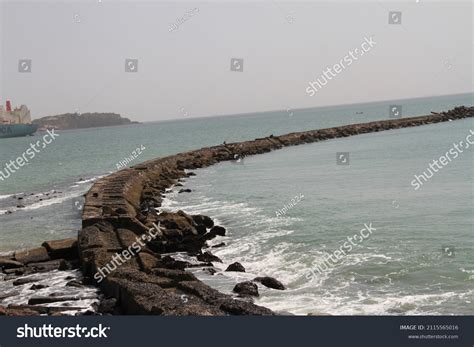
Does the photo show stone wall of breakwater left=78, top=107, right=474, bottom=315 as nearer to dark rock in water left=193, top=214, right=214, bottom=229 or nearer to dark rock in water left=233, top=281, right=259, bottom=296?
dark rock in water left=193, top=214, right=214, bottom=229

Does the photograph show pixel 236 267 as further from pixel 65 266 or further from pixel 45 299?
pixel 65 266

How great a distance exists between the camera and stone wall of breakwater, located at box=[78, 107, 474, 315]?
11109 millimetres

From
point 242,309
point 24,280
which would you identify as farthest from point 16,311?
point 242,309

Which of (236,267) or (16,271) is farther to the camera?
(16,271)

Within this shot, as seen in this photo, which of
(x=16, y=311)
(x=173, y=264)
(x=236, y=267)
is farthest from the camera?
(x=236, y=267)

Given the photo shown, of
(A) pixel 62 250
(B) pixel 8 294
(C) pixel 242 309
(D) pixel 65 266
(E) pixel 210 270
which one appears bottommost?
(B) pixel 8 294

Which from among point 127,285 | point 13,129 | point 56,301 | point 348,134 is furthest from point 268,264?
point 13,129

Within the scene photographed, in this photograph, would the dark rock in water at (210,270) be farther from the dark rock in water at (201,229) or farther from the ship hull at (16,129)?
the ship hull at (16,129)

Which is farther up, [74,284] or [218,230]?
[218,230]

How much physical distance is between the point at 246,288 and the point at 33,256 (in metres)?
8.67

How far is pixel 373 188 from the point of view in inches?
1124

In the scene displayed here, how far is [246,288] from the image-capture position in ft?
43.8

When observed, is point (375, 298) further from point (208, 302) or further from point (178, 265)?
point (178, 265)

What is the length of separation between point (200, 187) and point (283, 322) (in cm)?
2899
